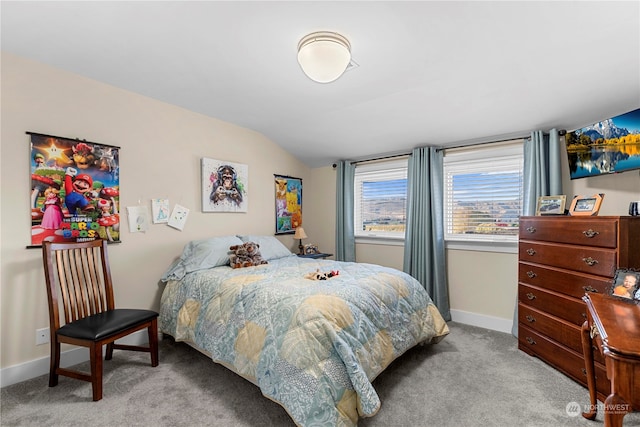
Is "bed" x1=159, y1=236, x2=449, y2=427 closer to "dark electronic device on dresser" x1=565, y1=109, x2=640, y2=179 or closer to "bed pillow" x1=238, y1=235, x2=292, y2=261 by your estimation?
"bed pillow" x1=238, y1=235, x2=292, y2=261

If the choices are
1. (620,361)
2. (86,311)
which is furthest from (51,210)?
(620,361)

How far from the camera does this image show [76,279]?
2211 millimetres

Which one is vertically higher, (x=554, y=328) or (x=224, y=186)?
(x=224, y=186)

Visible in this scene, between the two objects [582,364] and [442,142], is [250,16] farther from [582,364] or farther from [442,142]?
[582,364]

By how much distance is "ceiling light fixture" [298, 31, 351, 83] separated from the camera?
175cm

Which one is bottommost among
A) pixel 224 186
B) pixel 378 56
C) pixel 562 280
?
pixel 562 280

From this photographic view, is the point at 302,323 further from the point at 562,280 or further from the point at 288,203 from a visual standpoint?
the point at 288,203

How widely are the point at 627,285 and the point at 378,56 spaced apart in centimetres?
198

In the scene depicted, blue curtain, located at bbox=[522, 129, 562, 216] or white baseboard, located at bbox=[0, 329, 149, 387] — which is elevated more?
blue curtain, located at bbox=[522, 129, 562, 216]

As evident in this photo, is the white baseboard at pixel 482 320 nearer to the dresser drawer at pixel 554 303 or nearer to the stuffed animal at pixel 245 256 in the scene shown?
the dresser drawer at pixel 554 303

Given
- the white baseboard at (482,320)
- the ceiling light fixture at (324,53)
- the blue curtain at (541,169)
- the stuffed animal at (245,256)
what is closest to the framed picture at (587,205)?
the blue curtain at (541,169)

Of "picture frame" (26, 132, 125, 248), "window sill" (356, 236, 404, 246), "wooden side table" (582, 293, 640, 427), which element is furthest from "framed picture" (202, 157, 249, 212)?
"wooden side table" (582, 293, 640, 427)

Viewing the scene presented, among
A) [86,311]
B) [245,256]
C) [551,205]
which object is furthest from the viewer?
[245,256]

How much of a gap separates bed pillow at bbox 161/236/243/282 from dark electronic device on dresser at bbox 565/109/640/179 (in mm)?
3306
